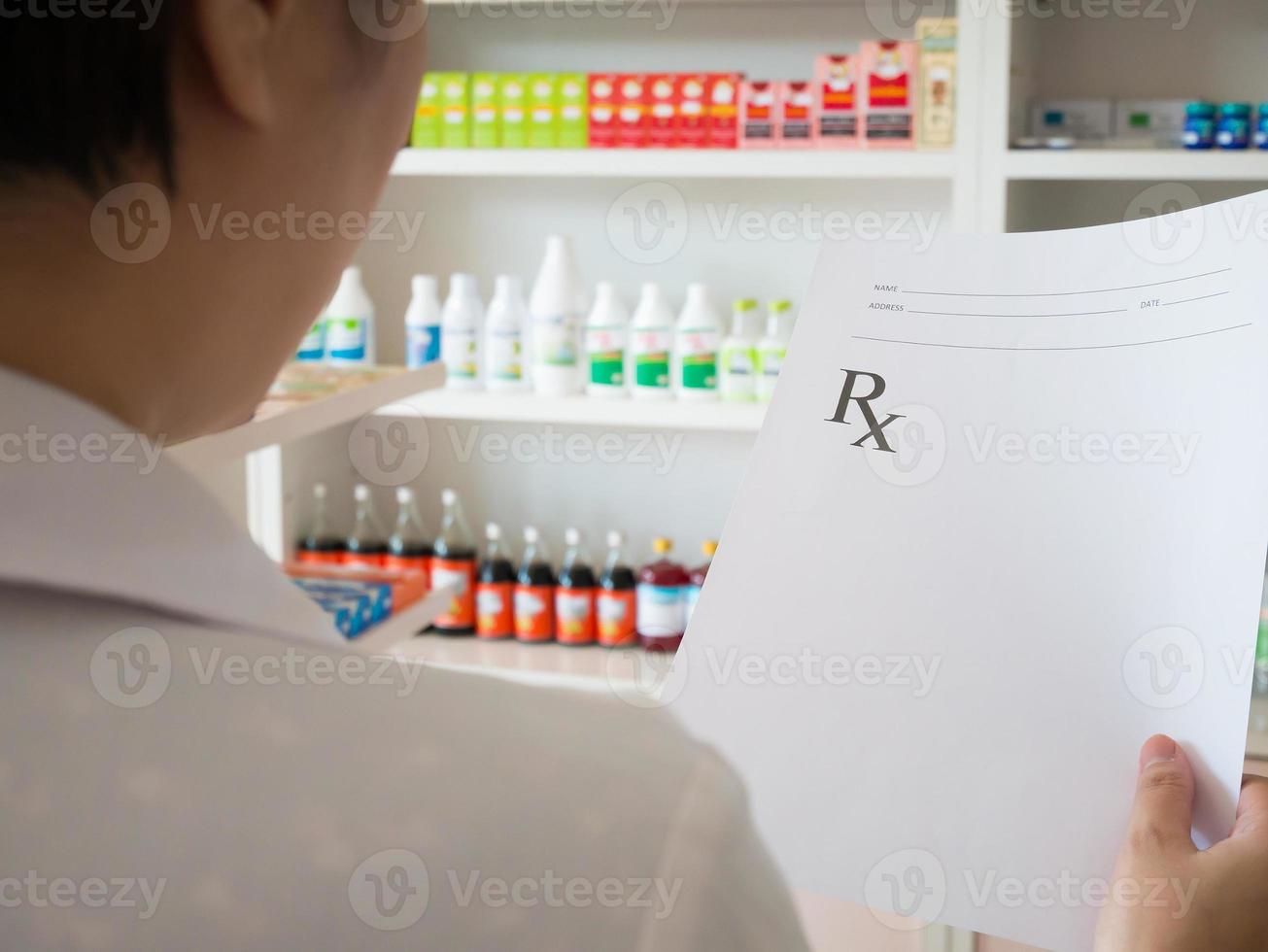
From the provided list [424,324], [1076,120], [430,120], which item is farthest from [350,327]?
[1076,120]

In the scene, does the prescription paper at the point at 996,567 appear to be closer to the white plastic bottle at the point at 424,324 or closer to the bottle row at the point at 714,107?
the bottle row at the point at 714,107

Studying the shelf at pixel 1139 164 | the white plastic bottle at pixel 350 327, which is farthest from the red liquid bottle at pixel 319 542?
the shelf at pixel 1139 164

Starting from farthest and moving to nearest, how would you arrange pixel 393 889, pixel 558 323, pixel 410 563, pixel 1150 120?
pixel 410 563
pixel 558 323
pixel 1150 120
pixel 393 889

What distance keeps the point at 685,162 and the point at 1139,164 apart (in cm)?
65

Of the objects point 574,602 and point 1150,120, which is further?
point 574,602

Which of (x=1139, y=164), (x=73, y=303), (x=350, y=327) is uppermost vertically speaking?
(x=1139, y=164)

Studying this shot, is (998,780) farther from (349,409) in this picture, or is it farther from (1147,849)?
(349,409)

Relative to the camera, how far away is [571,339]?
2.09 metres

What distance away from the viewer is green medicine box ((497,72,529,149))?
6.52 feet

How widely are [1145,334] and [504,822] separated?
0.56 metres

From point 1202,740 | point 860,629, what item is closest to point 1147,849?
point 1202,740

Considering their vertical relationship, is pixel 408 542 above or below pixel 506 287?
below

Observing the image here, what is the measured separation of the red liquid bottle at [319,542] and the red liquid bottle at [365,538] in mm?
22

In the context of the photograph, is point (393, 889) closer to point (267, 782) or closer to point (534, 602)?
point (267, 782)
